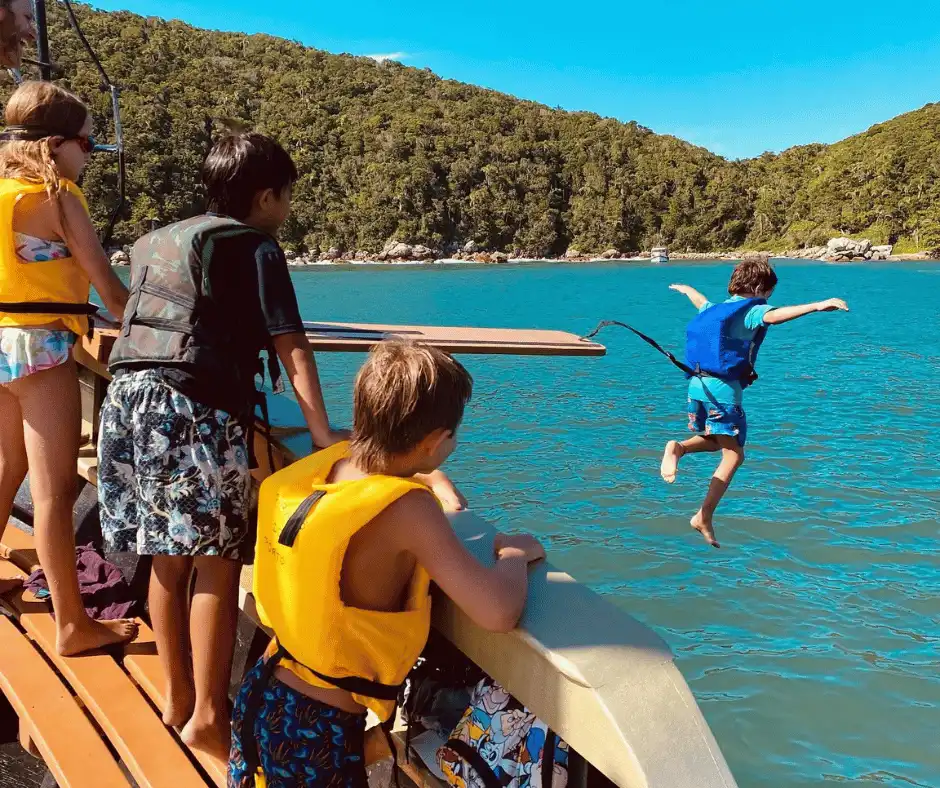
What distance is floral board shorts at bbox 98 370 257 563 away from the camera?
1.91 metres

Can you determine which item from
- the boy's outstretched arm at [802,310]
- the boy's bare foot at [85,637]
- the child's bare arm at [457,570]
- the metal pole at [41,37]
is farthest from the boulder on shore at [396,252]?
the child's bare arm at [457,570]

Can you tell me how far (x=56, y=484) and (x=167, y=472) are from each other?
789 mm

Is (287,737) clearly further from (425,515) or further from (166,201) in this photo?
(166,201)

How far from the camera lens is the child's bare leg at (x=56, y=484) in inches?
97.3

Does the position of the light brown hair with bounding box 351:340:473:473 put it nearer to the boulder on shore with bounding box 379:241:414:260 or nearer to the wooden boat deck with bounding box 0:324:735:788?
the wooden boat deck with bounding box 0:324:735:788

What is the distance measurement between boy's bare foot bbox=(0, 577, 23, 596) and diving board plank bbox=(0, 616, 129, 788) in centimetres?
39

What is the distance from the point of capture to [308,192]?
414ft

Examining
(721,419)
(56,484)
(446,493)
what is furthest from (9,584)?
(721,419)

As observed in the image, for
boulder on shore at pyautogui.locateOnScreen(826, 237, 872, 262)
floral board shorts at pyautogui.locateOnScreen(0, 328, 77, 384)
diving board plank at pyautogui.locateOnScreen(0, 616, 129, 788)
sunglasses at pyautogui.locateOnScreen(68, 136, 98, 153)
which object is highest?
boulder on shore at pyautogui.locateOnScreen(826, 237, 872, 262)

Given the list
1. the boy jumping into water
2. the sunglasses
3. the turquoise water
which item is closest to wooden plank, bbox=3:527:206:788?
the sunglasses

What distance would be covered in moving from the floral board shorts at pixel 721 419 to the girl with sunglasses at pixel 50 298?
165 inches

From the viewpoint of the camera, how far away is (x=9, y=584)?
294cm

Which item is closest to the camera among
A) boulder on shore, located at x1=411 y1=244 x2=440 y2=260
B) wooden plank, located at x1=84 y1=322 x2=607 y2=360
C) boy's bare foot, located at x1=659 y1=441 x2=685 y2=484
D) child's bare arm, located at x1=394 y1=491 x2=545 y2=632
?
child's bare arm, located at x1=394 y1=491 x2=545 y2=632

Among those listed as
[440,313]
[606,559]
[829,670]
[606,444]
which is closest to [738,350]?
[829,670]
